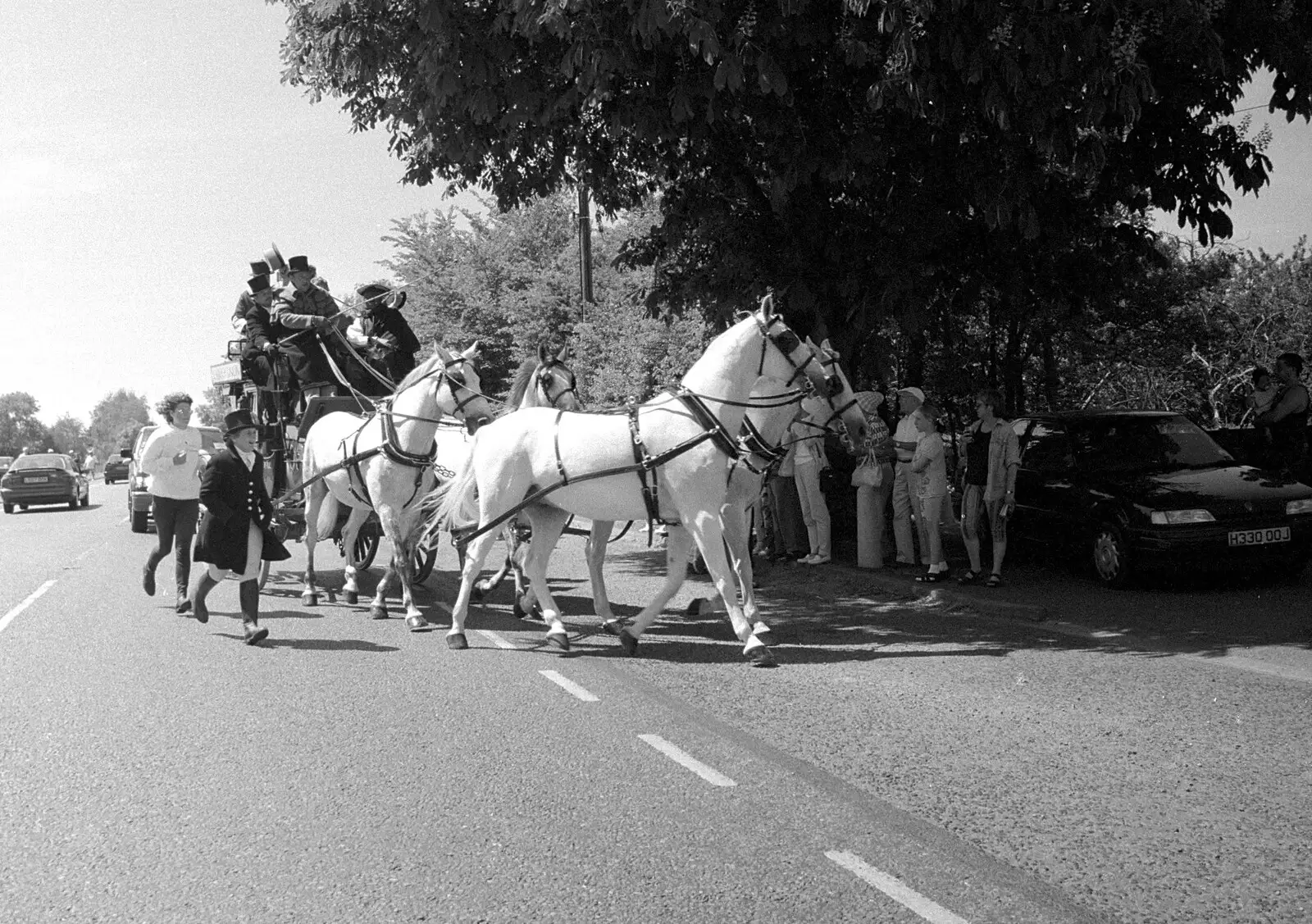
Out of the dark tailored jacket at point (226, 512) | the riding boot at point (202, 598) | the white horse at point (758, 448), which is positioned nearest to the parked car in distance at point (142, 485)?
the riding boot at point (202, 598)

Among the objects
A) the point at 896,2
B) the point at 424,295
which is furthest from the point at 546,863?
the point at 424,295

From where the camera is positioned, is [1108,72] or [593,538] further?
[593,538]

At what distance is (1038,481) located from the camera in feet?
41.9

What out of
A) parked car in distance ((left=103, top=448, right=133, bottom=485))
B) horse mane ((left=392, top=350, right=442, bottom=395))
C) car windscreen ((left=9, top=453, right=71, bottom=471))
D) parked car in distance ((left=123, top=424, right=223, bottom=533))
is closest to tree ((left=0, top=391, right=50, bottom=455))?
parked car in distance ((left=103, top=448, right=133, bottom=485))

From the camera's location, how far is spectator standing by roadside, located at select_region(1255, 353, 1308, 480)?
13133 mm

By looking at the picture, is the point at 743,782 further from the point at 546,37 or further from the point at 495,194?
the point at 495,194

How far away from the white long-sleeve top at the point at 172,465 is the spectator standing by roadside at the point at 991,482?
764 cm

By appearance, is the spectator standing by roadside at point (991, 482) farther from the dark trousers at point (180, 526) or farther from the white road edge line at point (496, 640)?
the dark trousers at point (180, 526)

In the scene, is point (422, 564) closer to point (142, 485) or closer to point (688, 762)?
point (688, 762)

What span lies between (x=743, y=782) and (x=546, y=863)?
1317 mm

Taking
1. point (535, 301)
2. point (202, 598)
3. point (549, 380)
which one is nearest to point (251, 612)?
point (202, 598)

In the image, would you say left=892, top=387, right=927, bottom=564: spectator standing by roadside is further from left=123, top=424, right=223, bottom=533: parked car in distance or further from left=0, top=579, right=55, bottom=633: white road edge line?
left=123, top=424, right=223, bottom=533: parked car in distance

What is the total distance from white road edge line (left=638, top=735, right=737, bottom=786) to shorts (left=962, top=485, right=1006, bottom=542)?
20.6 ft

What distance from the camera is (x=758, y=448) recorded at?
30.5ft
